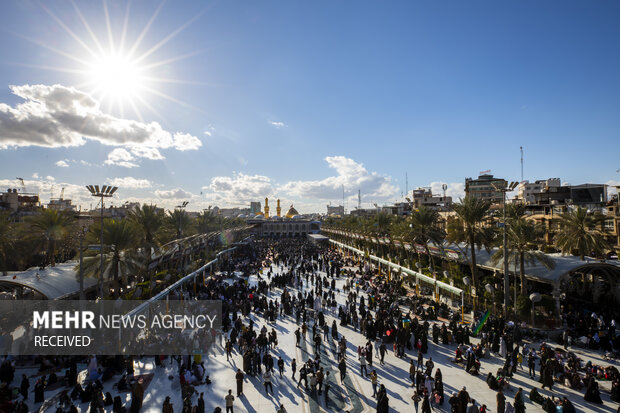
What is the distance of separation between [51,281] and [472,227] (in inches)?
1049

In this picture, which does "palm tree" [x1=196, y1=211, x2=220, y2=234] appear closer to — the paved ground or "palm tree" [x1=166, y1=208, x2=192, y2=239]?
"palm tree" [x1=166, y1=208, x2=192, y2=239]

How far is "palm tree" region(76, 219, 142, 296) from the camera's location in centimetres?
1962

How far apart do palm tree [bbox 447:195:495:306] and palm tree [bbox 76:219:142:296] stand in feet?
70.4

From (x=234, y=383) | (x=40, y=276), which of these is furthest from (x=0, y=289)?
(x=234, y=383)

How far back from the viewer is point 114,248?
2047 cm

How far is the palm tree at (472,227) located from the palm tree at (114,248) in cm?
2145

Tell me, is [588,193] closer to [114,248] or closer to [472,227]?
[472,227]

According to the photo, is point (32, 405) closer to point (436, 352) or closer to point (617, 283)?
point (436, 352)

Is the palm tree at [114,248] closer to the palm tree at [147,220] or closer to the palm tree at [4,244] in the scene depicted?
the palm tree at [147,220]

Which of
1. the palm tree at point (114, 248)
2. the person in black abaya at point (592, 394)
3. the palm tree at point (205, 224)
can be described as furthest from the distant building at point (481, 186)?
the palm tree at point (114, 248)

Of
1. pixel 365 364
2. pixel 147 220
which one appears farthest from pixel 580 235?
pixel 147 220

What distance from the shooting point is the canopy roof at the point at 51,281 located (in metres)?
17.6

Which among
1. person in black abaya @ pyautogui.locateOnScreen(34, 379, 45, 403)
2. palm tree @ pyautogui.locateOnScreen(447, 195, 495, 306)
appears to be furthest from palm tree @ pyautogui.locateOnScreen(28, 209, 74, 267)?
palm tree @ pyautogui.locateOnScreen(447, 195, 495, 306)

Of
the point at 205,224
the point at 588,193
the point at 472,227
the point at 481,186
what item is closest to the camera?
the point at 472,227
